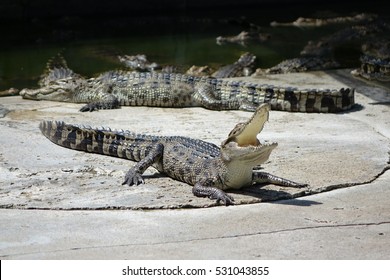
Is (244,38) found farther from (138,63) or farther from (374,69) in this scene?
(374,69)

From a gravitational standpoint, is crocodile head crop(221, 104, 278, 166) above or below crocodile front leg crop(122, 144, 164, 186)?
above

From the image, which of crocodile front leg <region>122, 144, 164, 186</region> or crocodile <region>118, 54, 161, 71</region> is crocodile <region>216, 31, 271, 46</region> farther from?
crocodile front leg <region>122, 144, 164, 186</region>

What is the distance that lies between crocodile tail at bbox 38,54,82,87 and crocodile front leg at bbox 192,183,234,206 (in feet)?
19.5

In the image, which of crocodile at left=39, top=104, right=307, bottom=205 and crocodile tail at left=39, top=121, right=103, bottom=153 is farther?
crocodile tail at left=39, top=121, right=103, bottom=153

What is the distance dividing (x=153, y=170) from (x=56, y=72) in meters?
6.37

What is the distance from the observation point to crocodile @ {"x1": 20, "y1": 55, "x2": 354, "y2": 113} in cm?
970

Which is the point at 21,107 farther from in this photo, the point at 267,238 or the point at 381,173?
the point at 267,238

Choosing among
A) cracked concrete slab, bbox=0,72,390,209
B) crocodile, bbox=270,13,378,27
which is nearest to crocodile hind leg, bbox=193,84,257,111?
cracked concrete slab, bbox=0,72,390,209

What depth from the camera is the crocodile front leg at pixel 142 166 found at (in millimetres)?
6547

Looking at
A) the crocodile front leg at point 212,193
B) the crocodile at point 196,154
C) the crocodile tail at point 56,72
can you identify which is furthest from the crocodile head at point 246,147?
the crocodile tail at point 56,72

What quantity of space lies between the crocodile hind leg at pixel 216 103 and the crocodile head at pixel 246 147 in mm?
4046

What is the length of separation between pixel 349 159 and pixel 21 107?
14.2 ft

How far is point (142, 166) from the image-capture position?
6699 millimetres

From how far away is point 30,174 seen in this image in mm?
6750
